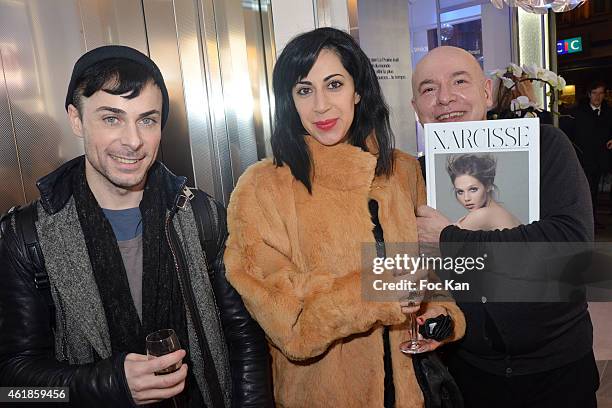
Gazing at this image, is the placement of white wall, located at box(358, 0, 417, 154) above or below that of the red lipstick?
above

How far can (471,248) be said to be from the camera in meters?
1.55

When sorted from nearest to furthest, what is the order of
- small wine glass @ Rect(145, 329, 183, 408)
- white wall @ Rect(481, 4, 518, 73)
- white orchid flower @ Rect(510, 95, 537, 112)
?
1. small wine glass @ Rect(145, 329, 183, 408)
2. white orchid flower @ Rect(510, 95, 537, 112)
3. white wall @ Rect(481, 4, 518, 73)

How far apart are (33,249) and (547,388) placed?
5.46 ft

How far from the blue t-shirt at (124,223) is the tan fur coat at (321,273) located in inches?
11.7

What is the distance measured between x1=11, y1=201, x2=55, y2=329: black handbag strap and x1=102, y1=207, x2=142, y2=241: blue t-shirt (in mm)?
203

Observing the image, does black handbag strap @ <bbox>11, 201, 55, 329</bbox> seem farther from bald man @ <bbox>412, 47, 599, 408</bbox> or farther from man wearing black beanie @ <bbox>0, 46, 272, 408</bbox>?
Result: bald man @ <bbox>412, 47, 599, 408</bbox>

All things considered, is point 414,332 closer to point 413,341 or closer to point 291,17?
point 413,341

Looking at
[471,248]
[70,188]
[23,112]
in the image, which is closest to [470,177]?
[471,248]

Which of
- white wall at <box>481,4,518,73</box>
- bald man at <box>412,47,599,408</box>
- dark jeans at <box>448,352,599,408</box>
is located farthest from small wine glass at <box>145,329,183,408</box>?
white wall at <box>481,4,518,73</box>

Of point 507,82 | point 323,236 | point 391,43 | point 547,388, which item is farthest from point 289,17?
point 547,388

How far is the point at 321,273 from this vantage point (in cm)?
148

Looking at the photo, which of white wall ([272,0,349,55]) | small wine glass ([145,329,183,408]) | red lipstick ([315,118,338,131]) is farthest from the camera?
white wall ([272,0,349,55])

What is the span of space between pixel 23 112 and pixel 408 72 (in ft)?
8.78

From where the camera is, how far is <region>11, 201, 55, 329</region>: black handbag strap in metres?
1.35
